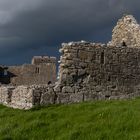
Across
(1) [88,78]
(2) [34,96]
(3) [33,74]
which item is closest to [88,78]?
(1) [88,78]

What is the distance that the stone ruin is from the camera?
2155 cm

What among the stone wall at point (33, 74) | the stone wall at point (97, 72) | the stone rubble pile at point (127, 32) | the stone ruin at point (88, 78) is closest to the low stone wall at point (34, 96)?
the stone ruin at point (88, 78)

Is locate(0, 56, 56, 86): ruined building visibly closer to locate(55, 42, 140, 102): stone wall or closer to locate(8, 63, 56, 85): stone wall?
locate(8, 63, 56, 85): stone wall

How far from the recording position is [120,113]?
1602 centimetres

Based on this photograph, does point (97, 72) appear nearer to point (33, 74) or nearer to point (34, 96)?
point (34, 96)

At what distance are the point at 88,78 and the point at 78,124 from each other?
24.2 ft

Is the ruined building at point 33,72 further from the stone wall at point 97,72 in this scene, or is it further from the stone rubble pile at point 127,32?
the stone wall at point 97,72

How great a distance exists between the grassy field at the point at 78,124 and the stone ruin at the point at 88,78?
3.25m

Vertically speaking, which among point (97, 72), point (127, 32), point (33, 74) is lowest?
point (97, 72)

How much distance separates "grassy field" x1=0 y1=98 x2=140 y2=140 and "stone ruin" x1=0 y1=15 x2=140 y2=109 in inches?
128

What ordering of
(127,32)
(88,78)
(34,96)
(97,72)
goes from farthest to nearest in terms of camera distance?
(127,32) → (97,72) → (88,78) → (34,96)

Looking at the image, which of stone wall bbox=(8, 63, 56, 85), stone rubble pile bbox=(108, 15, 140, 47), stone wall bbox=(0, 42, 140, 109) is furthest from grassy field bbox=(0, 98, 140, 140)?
stone wall bbox=(8, 63, 56, 85)

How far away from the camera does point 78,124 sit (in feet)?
50.6

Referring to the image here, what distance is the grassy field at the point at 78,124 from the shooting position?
551 inches
